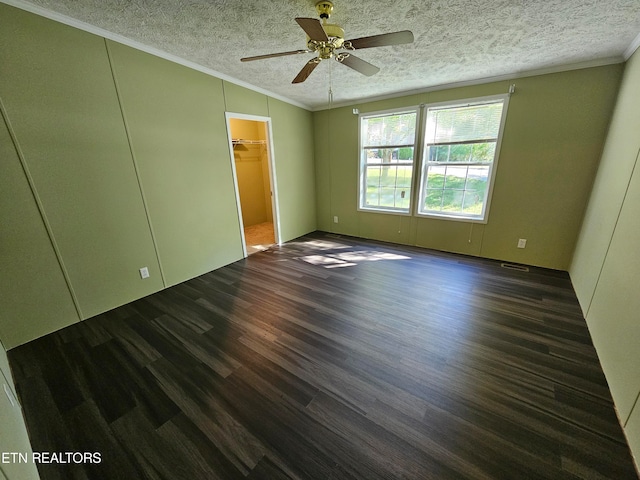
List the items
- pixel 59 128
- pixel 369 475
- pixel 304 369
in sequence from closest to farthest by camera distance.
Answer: pixel 369 475
pixel 304 369
pixel 59 128

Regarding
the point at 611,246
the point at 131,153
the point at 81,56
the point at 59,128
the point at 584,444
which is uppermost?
the point at 81,56

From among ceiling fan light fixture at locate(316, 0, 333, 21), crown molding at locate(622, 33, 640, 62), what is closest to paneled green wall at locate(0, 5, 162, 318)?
Answer: ceiling fan light fixture at locate(316, 0, 333, 21)

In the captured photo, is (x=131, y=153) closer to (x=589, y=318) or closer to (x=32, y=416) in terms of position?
(x=32, y=416)

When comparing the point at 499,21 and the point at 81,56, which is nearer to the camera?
the point at 499,21

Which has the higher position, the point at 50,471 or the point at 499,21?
the point at 499,21

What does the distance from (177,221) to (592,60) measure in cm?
514

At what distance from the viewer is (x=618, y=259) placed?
5.93ft

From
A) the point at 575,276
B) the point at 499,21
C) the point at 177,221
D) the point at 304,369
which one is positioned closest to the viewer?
the point at 304,369

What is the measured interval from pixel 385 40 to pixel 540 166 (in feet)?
9.36

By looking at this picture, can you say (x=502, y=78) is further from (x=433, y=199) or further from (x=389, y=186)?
(x=389, y=186)

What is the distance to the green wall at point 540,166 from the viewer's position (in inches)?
108

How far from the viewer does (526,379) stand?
1.63 metres

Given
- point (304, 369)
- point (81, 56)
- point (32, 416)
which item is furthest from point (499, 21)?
point (32, 416)

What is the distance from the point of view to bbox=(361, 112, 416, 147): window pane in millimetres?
3965
